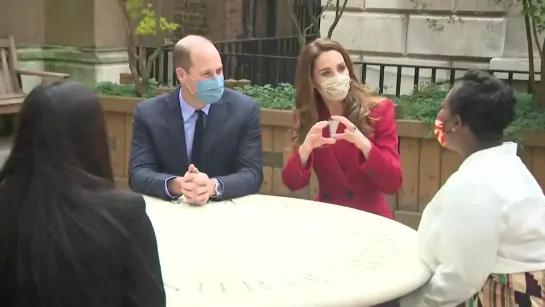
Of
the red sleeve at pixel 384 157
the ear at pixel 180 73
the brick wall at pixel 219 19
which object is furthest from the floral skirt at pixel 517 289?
the brick wall at pixel 219 19

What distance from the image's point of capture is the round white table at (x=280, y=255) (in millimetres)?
2619

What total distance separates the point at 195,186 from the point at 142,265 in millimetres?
1645

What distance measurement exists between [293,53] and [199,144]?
7922mm

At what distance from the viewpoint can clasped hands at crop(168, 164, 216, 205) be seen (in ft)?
12.3

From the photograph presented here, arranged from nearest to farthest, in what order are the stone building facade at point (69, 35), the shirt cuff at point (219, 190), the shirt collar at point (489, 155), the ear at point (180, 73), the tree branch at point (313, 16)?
the shirt collar at point (489, 155) < the shirt cuff at point (219, 190) < the ear at point (180, 73) < the tree branch at point (313, 16) < the stone building facade at point (69, 35)

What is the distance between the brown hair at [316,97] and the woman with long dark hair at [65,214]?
2122mm

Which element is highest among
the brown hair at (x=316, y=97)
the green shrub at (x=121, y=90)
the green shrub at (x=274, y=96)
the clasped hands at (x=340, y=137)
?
the brown hair at (x=316, y=97)

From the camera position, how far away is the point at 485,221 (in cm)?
276

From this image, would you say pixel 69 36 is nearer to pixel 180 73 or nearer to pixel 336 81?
pixel 180 73

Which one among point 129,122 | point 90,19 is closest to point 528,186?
point 129,122

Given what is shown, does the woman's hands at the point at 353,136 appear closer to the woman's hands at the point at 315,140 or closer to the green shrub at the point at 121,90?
the woman's hands at the point at 315,140

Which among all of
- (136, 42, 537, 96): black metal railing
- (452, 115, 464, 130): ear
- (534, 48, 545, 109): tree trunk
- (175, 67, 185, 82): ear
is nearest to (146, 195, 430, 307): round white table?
(452, 115, 464, 130): ear

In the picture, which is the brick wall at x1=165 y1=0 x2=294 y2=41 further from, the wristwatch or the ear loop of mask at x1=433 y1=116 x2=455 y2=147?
the ear loop of mask at x1=433 y1=116 x2=455 y2=147

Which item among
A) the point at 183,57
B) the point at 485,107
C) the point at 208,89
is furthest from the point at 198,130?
the point at 485,107
